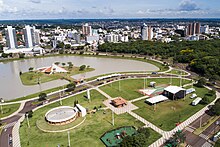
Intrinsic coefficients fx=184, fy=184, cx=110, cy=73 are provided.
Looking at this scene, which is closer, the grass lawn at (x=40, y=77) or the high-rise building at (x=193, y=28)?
the grass lawn at (x=40, y=77)

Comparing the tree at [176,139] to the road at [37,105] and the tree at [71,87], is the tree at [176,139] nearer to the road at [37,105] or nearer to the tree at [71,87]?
the road at [37,105]

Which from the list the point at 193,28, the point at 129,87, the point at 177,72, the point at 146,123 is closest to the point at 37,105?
the point at 129,87

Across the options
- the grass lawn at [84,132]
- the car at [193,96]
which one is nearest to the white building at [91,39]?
the car at [193,96]

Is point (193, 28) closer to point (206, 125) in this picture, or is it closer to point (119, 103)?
point (119, 103)

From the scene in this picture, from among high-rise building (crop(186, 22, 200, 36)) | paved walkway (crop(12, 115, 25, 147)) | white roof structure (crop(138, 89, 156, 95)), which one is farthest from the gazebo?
high-rise building (crop(186, 22, 200, 36))

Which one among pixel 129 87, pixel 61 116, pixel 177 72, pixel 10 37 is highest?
pixel 10 37

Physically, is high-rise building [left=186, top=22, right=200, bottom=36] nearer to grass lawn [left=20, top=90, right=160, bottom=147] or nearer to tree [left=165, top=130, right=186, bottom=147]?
grass lawn [left=20, top=90, right=160, bottom=147]

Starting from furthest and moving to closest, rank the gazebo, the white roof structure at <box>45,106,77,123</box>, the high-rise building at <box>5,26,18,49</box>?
the high-rise building at <box>5,26,18,49</box> < the gazebo < the white roof structure at <box>45,106,77,123</box>
